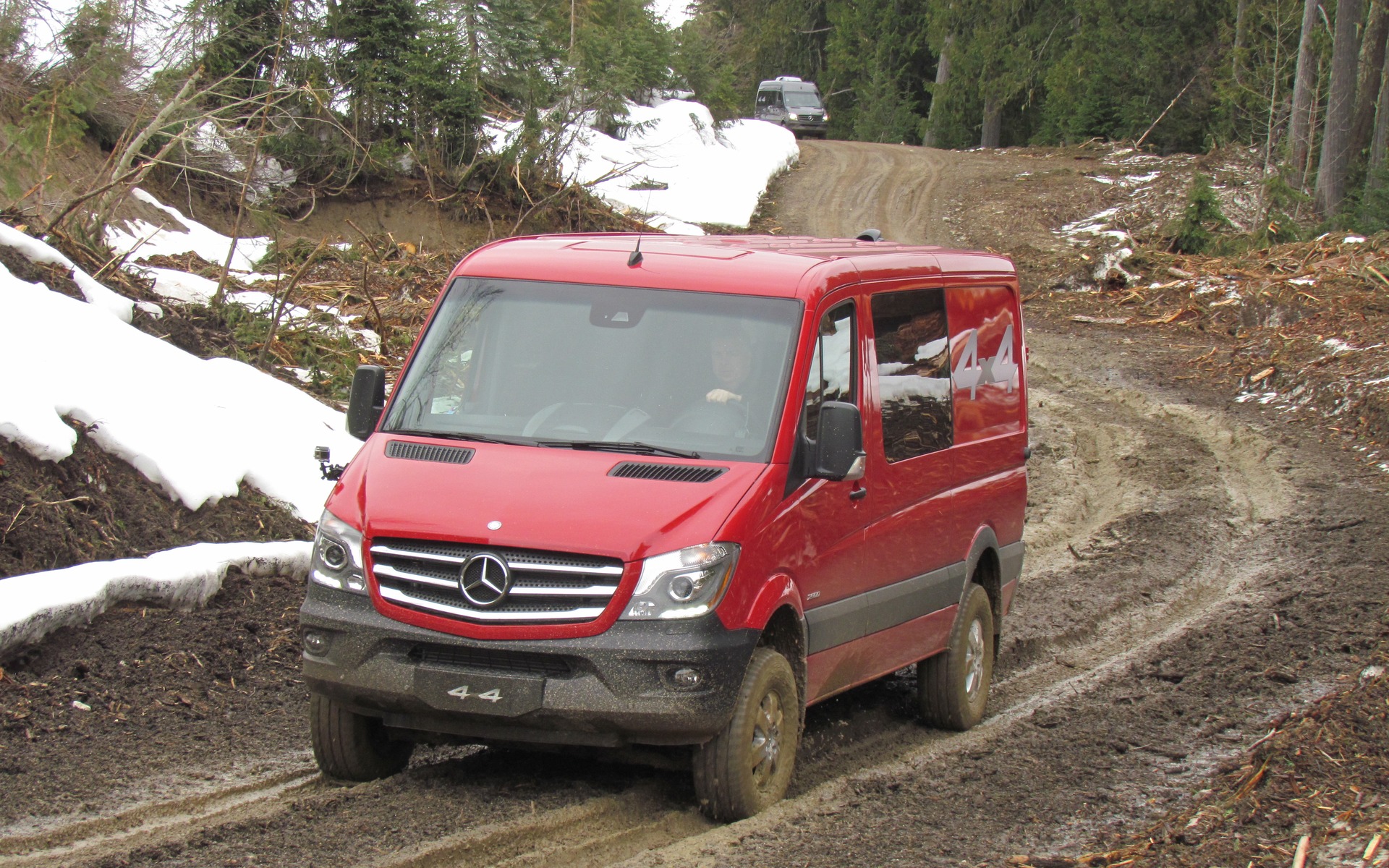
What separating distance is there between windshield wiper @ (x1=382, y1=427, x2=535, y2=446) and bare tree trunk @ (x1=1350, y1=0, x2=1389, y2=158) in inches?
966

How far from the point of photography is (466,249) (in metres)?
22.6

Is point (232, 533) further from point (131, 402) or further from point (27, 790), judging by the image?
point (27, 790)

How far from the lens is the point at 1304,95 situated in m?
27.0

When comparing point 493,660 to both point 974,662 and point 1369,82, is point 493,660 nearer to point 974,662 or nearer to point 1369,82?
point 974,662

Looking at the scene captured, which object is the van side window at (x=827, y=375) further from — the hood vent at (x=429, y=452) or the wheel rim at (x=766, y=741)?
the hood vent at (x=429, y=452)

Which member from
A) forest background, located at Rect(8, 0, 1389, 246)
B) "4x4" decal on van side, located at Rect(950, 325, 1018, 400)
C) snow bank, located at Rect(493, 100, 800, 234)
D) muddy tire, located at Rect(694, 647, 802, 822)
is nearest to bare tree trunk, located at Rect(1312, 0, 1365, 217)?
forest background, located at Rect(8, 0, 1389, 246)

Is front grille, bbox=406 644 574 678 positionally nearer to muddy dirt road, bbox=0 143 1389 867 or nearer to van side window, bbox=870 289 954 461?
muddy dirt road, bbox=0 143 1389 867

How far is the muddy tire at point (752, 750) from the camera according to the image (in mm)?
5211

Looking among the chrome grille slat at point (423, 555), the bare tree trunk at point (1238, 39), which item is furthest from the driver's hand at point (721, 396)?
the bare tree trunk at point (1238, 39)

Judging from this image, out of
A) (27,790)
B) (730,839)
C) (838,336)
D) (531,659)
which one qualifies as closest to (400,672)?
(531,659)

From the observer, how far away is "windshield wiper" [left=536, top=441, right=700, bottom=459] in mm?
5535

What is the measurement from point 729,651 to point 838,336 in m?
1.69

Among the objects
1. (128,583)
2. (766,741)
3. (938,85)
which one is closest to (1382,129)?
(938,85)

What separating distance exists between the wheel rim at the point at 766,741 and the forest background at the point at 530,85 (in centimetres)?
811
